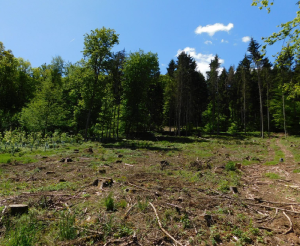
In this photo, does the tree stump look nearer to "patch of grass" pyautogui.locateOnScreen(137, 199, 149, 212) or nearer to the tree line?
"patch of grass" pyautogui.locateOnScreen(137, 199, 149, 212)

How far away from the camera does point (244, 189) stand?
872 cm

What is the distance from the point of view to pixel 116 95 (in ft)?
127

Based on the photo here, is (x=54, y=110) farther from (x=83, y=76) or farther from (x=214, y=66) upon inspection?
(x=214, y=66)

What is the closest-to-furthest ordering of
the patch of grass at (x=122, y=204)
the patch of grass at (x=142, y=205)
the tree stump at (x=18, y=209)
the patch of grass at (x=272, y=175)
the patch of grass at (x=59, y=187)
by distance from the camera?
the tree stump at (x=18, y=209) < the patch of grass at (x=142, y=205) < the patch of grass at (x=122, y=204) < the patch of grass at (x=59, y=187) < the patch of grass at (x=272, y=175)

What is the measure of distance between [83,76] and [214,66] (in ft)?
97.1

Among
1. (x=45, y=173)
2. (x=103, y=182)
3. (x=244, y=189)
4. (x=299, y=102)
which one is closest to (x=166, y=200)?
(x=103, y=182)

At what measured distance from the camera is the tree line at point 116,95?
30078 millimetres

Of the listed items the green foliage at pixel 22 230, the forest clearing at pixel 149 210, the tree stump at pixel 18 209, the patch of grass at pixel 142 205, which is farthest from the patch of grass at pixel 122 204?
the tree stump at pixel 18 209

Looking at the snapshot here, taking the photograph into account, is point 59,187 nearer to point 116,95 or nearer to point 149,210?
point 149,210

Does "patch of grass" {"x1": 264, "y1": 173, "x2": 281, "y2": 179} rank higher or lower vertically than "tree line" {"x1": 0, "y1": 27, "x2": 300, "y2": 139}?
lower

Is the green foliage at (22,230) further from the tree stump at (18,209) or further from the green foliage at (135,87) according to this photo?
the green foliage at (135,87)

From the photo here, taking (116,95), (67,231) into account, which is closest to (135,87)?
(116,95)

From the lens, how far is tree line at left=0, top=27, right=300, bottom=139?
3008cm

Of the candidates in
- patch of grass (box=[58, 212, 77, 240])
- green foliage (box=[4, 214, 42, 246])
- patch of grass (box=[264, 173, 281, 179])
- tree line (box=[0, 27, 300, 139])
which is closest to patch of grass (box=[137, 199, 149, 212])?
patch of grass (box=[58, 212, 77, 240])
